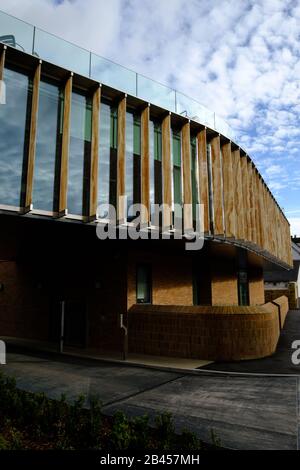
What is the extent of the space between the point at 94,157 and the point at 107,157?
3.29ft

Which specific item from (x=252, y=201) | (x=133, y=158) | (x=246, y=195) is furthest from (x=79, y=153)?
(x=252, y=201)

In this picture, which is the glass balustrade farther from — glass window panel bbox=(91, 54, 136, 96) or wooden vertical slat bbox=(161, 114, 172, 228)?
wooden vertical slat bbox=(161, 114, 172, 228)

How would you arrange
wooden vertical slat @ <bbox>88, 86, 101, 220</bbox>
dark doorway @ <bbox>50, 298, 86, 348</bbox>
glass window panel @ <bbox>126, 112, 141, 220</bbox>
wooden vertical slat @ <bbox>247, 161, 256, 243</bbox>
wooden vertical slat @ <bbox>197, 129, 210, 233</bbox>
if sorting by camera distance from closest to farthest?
1. wooden vertical slat @ <bbox>88, 86, 101, 220</bbox>
2. glass window panel @ <bbox>126, 112, 141, 220</bbox>
3. wooden vertical slat @ <bbox>197, 129, 210, 233</bbox>
4. dark doorway @ <bbox>50, 298, 86, 348</bbox>
5. wooden vertical slat @ <bbox>247, 161, 256, 243</bbox>

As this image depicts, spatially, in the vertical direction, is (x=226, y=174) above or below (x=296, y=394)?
above

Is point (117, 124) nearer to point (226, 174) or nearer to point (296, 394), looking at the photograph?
point (226, 174)

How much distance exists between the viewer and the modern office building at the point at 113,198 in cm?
1125

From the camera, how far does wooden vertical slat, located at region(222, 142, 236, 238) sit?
17562 mm

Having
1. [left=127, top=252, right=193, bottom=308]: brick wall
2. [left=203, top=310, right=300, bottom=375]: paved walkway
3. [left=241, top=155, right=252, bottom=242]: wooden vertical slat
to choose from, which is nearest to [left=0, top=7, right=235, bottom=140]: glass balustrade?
[left=241, top=155, right=252, bottom=242]: wooden vertical slat

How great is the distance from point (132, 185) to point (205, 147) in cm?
477

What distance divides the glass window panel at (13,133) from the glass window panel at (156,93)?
15.2 ft

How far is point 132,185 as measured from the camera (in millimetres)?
13906

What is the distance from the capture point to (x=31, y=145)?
10930 mm

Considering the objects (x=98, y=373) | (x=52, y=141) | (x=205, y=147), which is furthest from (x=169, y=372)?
(x=205, y=147)

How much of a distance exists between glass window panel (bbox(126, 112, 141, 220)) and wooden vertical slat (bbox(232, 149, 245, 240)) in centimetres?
667
